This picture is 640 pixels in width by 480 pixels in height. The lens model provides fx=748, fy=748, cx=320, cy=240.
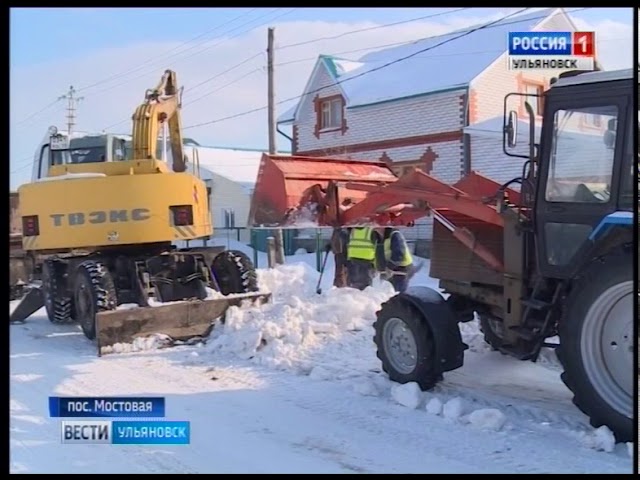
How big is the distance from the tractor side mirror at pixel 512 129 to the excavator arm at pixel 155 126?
3.04m

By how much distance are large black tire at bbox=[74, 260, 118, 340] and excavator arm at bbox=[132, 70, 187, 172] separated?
120 cm

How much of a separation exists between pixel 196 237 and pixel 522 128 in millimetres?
3917

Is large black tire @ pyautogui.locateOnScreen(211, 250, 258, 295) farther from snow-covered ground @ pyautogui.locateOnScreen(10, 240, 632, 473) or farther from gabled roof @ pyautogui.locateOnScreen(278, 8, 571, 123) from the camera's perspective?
gabled roof @ pyautogui.locateOnScreen(278, 8, 571, 123)

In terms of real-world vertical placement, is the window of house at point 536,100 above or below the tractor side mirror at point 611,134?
above

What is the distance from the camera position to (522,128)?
15.3 ft

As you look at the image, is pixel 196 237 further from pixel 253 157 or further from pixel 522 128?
pixel 522 128

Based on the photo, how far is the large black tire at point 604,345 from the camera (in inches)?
154

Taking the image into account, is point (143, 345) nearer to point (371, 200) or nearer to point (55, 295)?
point (55, 295)

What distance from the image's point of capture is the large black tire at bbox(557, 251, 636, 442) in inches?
154

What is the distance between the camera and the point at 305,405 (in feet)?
16.4

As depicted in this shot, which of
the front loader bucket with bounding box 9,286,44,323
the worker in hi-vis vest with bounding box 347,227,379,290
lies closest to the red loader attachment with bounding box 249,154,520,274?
the worker in hi-vis vest with bounding box 347,227,379,290

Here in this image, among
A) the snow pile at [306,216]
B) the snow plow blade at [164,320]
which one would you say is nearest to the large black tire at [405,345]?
the snow pile at [306,216]

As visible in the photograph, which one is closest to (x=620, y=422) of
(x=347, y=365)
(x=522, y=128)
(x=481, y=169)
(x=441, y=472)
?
(x=441, y=472)

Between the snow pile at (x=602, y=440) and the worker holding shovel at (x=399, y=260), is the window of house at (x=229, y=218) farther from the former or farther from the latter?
the snow pile at (x=602, y=440)
